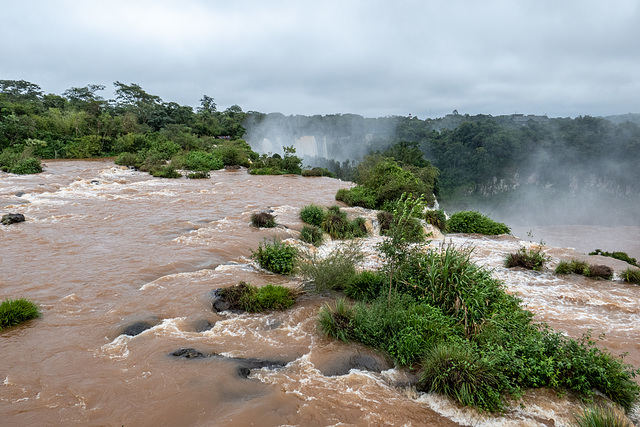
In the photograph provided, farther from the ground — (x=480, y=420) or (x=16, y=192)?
(x=16, y=192)

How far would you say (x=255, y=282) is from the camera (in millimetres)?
8195

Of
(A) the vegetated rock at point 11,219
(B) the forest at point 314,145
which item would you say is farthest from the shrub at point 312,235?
(B) the forest at point 314,145

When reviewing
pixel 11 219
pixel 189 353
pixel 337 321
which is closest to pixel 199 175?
pixel 11 219

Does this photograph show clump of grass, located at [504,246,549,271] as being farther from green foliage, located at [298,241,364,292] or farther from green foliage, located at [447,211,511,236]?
green foliage, located at [298,241,364,292]

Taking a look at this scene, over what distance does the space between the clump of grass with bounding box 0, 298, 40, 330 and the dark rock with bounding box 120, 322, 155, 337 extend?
1730 mm

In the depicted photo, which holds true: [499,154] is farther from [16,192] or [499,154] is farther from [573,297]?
[16,192]

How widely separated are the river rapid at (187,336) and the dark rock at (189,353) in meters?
0.11

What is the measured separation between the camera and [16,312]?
597 cm

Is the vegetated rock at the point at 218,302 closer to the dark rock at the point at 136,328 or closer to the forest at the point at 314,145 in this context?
the dark rock at the point at 136,328

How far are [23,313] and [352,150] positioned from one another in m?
73.9

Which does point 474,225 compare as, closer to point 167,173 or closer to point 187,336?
point 187,336

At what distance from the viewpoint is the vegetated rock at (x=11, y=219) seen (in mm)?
11603

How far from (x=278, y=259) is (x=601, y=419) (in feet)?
22.0

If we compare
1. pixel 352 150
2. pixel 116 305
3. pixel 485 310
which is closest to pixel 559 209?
pixel 352 150
